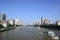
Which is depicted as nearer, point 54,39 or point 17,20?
point 54,39

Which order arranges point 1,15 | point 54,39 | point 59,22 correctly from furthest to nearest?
point 1,15
point 59,22
point 54,39

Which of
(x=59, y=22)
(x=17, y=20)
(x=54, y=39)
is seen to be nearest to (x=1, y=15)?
(x=17, y=20)

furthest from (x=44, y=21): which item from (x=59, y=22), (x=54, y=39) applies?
(x=54, y=39)

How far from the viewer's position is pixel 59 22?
72625mm

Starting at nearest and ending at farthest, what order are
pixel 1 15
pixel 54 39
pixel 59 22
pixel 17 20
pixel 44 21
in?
pixel 54 39 → pixel 59 22 → pixel 1 15 → pixel 44 21 → pixel 17 20

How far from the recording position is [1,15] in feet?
282

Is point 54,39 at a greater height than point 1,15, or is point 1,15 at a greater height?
point 1,15

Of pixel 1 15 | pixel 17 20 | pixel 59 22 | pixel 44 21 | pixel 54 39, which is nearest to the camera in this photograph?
pixel 54 39

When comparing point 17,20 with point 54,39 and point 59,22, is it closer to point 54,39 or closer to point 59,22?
point 59,22

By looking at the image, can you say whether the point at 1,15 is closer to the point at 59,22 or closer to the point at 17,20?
the point at 17,20

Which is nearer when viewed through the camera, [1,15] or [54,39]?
[54,39]

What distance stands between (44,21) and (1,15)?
1159 inches

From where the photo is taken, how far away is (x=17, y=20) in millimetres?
110688

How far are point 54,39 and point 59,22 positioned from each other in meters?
57.1
